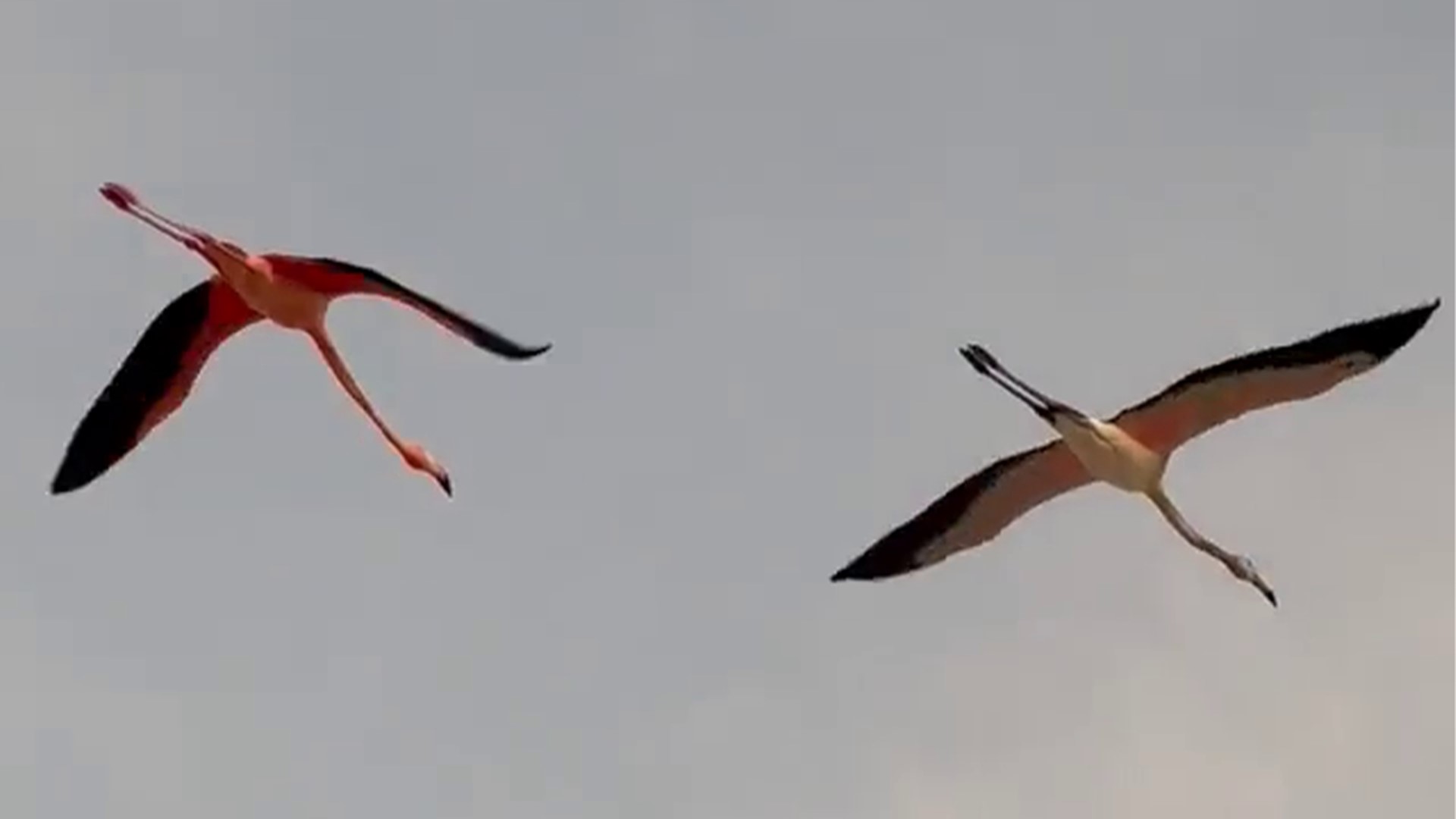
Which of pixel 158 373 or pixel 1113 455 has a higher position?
pixel 158 373

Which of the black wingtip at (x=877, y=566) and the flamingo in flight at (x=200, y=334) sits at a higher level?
the flamingo in flight at (x=200, y=334)

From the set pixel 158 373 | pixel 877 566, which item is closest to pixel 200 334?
pixel 158 373

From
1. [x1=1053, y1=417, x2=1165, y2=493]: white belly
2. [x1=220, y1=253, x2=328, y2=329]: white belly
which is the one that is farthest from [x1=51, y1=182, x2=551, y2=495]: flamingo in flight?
[x1=1053, y1=417, x2=1165, y2=493]: white belly

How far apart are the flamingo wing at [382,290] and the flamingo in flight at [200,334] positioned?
2cm

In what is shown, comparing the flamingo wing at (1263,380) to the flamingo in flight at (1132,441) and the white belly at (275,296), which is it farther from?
the white belly at (275,296)

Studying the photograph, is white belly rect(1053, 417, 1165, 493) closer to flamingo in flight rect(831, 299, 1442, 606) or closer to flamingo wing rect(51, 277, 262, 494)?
flamingo in flight rect(831, 299, 1442, 606)

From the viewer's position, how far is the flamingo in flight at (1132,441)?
2686 cm

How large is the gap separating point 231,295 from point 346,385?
119 cm

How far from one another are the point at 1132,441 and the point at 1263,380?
133 centimetres

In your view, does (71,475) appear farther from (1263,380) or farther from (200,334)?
(1263,380)

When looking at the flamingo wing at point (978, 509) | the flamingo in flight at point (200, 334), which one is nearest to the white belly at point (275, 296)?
the flamingo in flight at point (200, 334)

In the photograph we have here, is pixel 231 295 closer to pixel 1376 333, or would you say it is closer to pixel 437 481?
pixel 437 481

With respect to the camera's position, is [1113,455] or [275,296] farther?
[1113,455]

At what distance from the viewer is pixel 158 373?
27812 millimetres
